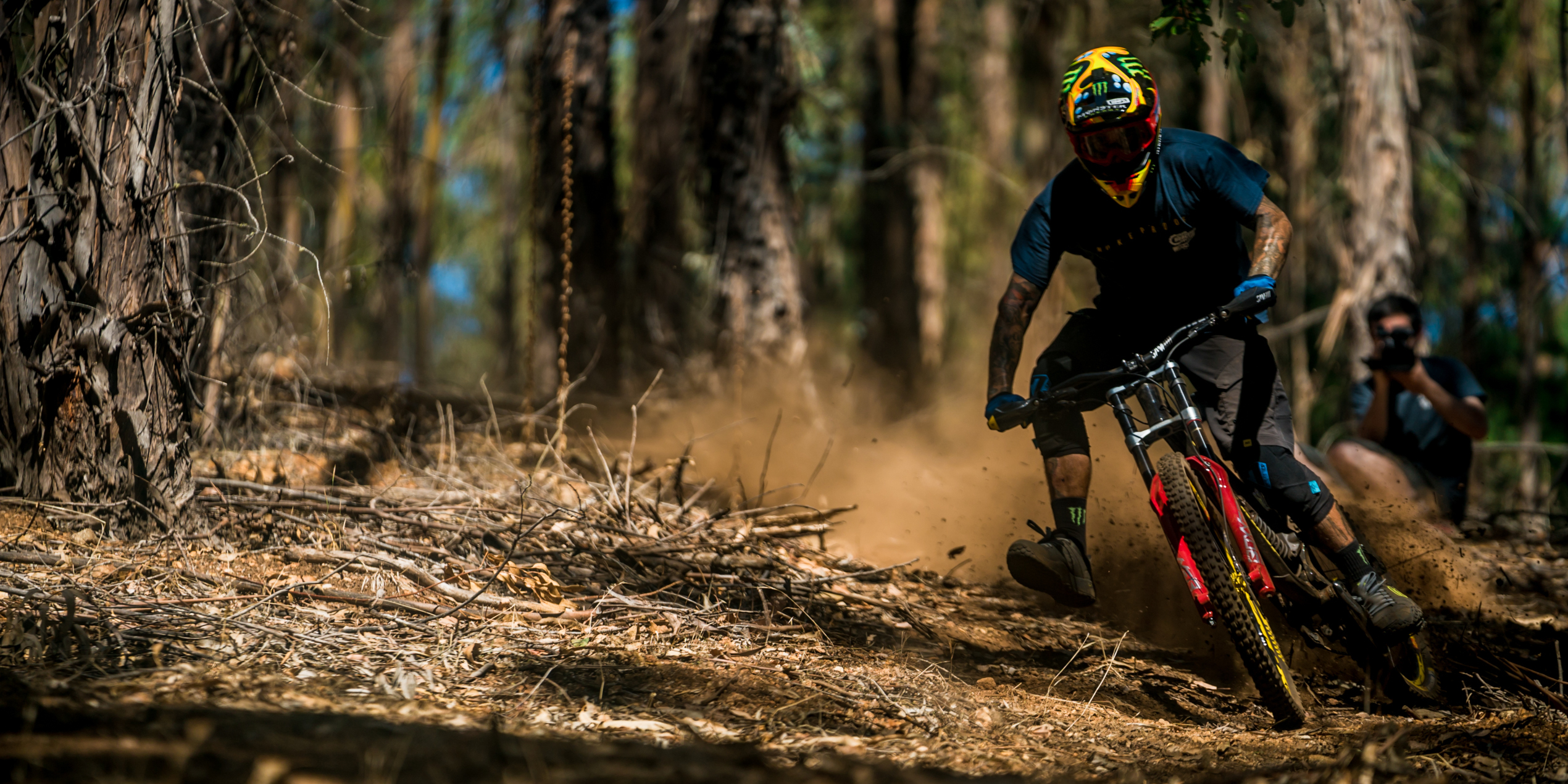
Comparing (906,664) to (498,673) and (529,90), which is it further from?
(529,90)

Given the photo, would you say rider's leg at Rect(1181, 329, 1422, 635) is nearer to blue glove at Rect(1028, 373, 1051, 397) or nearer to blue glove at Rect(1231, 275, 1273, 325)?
blue glove at Rect(1231, 275, 1273, 325)

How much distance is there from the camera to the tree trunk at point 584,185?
28.7 feet

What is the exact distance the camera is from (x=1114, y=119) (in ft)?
13.0

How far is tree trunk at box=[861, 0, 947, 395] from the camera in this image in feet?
47.9

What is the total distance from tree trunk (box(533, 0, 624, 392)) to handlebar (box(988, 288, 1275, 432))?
17.4ft

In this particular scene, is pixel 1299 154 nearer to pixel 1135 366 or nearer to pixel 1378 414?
pixel 1378 414

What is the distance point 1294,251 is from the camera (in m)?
13.4

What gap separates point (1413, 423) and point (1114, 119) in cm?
426

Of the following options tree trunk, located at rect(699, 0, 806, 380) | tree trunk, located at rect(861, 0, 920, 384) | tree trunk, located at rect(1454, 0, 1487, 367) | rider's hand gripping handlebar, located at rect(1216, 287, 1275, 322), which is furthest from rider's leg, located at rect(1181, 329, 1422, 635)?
tree trunk, located at rect(861, 0, 920, 384)

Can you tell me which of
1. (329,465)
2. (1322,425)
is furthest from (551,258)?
(1322,425)

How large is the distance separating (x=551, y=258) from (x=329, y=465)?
10.4 ft

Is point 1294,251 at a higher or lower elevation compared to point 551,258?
higher

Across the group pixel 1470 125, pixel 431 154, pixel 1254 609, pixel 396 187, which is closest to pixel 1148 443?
pixel 1254 609

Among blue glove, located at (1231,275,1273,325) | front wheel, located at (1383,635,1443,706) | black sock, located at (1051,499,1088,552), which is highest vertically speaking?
blue glove, located at (1231,275,1273,325)
